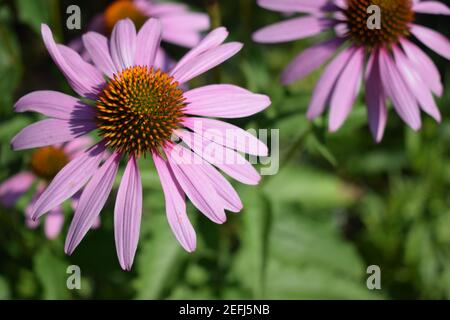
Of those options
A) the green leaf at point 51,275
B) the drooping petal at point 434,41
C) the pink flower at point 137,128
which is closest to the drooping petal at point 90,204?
the pink flower at point 137,128

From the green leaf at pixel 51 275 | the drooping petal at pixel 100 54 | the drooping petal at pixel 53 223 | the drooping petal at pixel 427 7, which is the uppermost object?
the drooping petal at pixel 427 7

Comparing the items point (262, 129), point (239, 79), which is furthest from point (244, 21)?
point (262, 129)

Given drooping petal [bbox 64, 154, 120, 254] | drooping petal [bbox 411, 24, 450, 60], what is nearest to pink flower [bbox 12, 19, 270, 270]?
drooping petal [bbox 64, 154, 120, 254]

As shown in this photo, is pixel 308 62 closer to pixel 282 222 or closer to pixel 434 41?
pixel 434 41

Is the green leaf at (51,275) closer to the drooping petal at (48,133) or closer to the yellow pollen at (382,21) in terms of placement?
the drooping petal at (48,133)

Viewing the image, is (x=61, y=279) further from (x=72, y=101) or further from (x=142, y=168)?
(x=72, y=101)

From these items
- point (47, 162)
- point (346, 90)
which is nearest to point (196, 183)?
point (346, 90)
